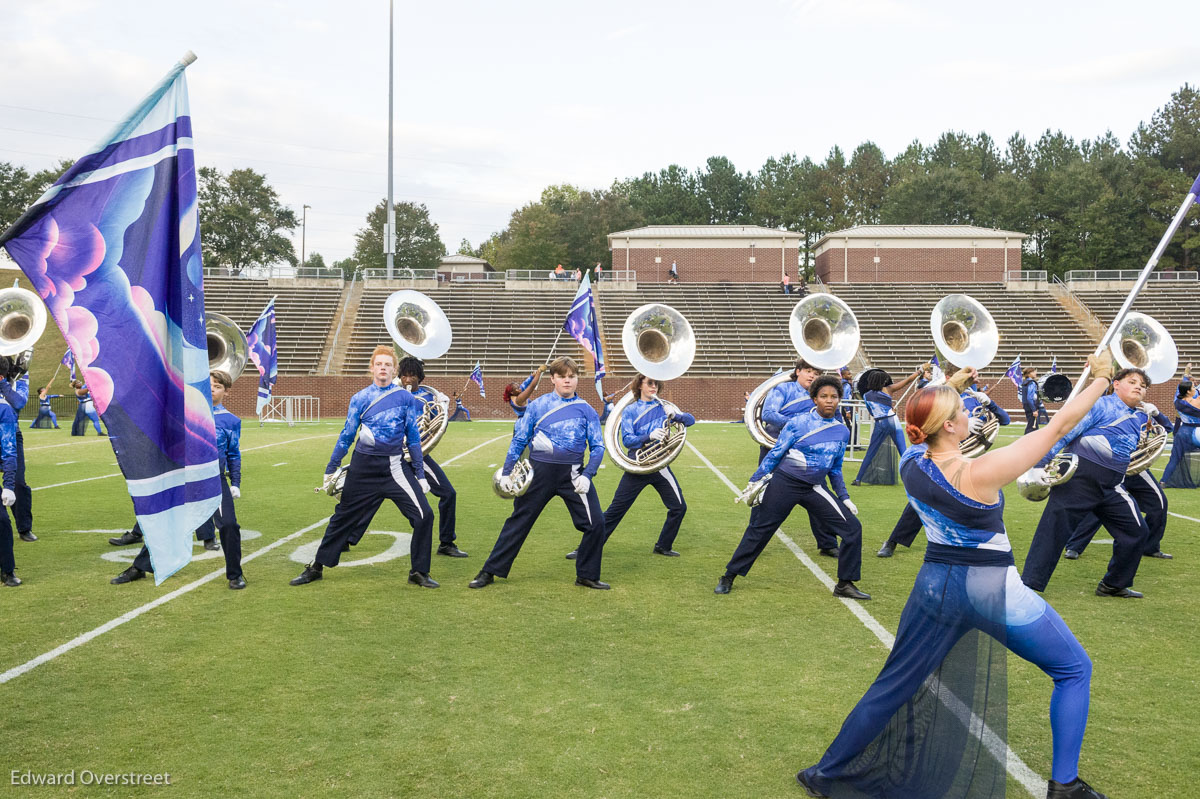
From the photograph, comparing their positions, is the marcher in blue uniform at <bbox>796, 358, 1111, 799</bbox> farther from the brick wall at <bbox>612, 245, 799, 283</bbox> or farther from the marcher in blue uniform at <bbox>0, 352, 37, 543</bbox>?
the brick wall at <bbox>612, 245, 799, 283</bbox>

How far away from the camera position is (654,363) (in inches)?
390

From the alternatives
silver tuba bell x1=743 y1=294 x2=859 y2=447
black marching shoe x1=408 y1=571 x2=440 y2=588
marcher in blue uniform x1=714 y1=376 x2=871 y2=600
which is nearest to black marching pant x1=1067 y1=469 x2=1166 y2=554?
marcher in blue uniform x1=714 y1=376 x2=871 y2=600

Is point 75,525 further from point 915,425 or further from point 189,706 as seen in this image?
point 915,425

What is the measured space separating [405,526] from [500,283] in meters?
Answer: 32.0

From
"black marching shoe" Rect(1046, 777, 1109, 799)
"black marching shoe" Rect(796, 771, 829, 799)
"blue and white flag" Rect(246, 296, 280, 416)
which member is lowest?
"black marching shoe" Rect(796, 771, 829, 799)

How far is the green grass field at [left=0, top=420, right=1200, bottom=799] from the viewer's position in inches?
144

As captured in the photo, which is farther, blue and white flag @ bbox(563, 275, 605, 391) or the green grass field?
blue and white flag @ bbox(563, 275, 605, 391)

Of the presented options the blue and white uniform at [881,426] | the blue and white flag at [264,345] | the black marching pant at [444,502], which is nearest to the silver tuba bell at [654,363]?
the black marching pant at [444,502]

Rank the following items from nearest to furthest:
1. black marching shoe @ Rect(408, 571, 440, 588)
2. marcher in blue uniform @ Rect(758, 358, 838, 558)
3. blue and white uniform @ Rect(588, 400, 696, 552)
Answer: black marching shoe @ Rect(408, 571, 440, 588)
marcher in blue uniform @ Rect(758, 358, 838, 558)
blue and white uniform @ Rect(588, 400, 696, 552)

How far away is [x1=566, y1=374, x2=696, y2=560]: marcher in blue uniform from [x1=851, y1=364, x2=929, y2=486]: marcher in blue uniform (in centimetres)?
252

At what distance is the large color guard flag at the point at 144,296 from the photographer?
2.82m

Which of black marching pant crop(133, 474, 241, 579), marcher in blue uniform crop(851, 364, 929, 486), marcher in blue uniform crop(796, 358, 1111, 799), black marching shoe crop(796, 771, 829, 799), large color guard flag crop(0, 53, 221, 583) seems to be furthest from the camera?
marcher in blue uniform crop(851, 364, 929, 486)

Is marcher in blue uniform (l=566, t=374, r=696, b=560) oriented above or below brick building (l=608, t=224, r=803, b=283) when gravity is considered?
below

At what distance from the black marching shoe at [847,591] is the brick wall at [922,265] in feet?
127
